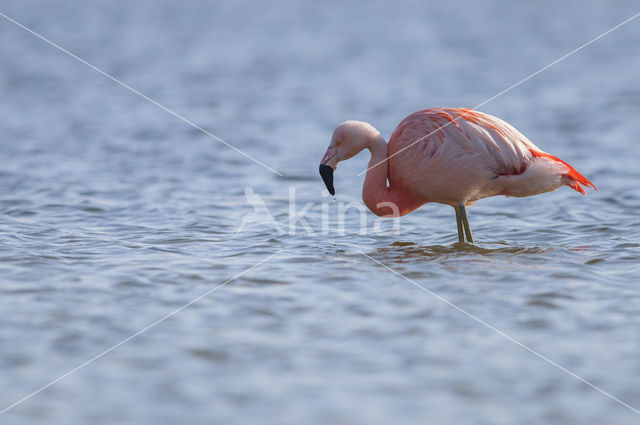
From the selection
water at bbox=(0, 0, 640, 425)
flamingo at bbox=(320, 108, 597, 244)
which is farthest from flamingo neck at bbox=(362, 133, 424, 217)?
water at bbox=(0, 0, 640, 425)

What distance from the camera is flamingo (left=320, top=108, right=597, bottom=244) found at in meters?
5.86

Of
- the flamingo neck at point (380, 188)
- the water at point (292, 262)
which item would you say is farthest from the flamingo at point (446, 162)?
the water at point (292, 262)

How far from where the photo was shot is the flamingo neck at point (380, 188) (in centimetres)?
607

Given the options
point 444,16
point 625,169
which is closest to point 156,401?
point 625,169

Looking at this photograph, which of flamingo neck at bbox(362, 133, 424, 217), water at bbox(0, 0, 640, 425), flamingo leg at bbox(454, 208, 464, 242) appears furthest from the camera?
flamingo leg at bbox(454, 208, 464, 242)

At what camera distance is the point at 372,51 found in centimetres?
1702

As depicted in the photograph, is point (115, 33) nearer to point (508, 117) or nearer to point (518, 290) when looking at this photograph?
point (508, 117)

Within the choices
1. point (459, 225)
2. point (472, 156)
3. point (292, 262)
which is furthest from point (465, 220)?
point (292, 262)

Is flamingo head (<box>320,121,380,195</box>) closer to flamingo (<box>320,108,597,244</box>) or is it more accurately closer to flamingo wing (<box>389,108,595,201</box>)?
A: flamingo (<box>320,108,597,244</box>)

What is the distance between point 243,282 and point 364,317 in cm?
100

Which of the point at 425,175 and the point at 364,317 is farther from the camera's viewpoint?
the point at 425,175

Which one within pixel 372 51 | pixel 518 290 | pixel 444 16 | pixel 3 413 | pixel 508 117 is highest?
pixel 444 16

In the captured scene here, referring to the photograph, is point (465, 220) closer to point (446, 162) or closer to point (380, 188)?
point (446, 162)

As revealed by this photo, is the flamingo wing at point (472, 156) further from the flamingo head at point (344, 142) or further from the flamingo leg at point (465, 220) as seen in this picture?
the flamingo head at point (344, 142)
